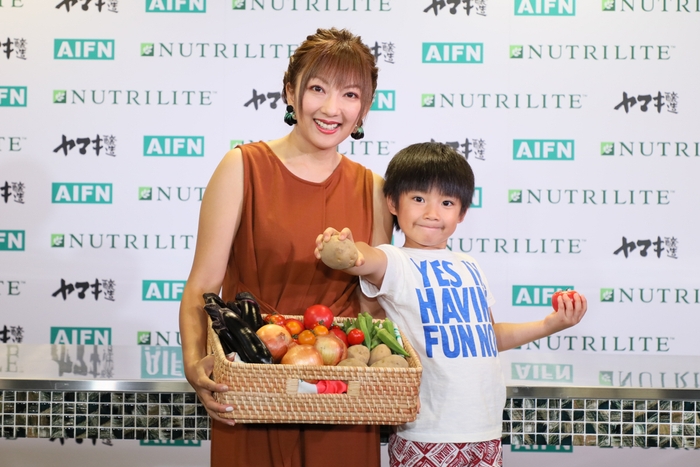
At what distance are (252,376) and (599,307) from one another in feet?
11.2

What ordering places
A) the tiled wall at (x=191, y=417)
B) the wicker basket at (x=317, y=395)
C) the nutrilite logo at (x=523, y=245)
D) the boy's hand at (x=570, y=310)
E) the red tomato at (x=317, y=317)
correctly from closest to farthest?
the wicker basket at (x=317, y=395) → the red tomato at (x=317, y=317) → the boy's hand at (x=570, y=310) → the tiled wall at (x=191, y=417) → the nutrilite logo at (x=523, y=245)

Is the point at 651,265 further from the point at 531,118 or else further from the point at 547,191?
the point at 531,118

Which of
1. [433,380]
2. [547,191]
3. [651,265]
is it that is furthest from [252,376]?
[651,265]

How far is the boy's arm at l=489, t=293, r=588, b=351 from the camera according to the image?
5.91ft

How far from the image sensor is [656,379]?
6.97ft

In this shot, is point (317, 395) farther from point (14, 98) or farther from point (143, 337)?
point (14, 98)

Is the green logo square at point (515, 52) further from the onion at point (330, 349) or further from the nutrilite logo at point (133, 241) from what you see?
the onion at point (330, 349)

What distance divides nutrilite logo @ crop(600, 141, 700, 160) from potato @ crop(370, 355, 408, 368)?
10.8ft

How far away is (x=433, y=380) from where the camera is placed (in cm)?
168

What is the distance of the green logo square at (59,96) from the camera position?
14.3 ft

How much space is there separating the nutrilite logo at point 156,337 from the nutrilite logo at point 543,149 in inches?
93.5

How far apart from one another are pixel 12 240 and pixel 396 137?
2458 mm

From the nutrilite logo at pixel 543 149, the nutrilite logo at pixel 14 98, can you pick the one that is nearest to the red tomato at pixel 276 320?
the nutrilite logo at pixel 543 149

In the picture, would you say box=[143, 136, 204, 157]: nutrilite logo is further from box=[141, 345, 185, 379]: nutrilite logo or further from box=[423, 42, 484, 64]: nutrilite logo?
box=[141, 345, 185, 379]: nutrilite logo
